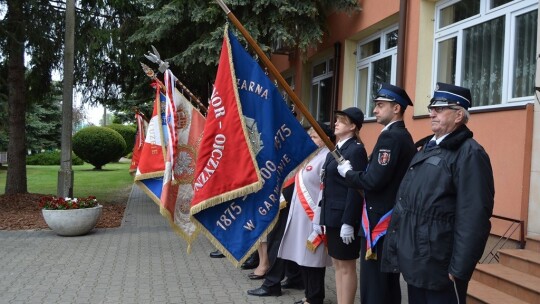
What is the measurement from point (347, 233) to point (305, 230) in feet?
3.40

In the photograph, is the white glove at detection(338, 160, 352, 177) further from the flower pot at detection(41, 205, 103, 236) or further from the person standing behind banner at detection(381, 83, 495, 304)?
the flower pot at detection(41, 205, 103, 236)

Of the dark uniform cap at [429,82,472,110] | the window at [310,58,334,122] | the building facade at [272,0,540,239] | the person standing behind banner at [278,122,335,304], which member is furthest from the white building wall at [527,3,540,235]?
the window at [310,58,334,122]

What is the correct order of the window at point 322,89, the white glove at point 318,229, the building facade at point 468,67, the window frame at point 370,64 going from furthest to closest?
the window at point 322,89
the window frame at point 370,64
the building facade at point 468,67
the white glove at point 318,229

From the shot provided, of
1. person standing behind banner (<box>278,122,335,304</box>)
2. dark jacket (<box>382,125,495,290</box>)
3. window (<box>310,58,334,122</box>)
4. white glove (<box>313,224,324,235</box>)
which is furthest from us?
window (<box>310,58,334,122</box>)

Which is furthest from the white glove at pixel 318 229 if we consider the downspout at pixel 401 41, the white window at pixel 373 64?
the white window at pixel 373 64

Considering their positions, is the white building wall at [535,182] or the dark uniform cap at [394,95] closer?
the dark uniform cap at [394,95]

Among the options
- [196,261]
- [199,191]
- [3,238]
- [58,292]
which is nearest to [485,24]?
[199,191]

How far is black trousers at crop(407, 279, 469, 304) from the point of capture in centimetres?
271

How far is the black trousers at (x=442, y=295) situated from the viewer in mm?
2715

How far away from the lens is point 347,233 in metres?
3.80

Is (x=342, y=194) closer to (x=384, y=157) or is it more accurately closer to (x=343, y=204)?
(x=343, y=204)

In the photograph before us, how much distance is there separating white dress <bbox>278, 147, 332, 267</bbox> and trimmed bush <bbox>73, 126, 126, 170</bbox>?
24.8 m

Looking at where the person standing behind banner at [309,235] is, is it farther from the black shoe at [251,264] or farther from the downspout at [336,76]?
the downspout at [336,76]

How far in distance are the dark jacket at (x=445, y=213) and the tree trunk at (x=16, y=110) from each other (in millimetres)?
10916
